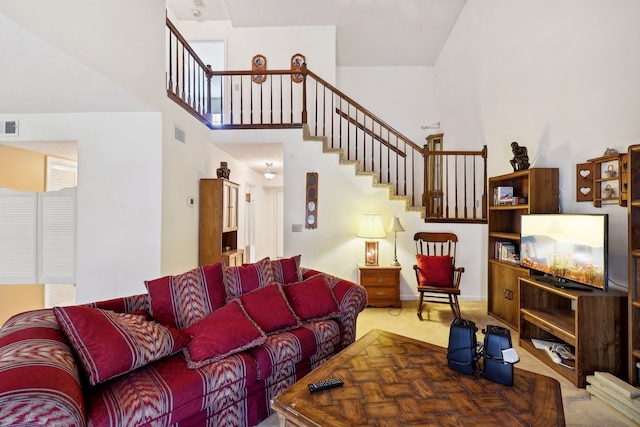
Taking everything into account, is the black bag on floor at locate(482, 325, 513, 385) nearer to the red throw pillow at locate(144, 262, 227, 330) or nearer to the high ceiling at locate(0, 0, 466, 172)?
the red throw pillow at locate(144, 262, 227, 330)

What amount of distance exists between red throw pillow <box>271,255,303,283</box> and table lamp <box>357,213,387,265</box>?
1.70 m

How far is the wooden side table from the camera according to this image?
4246 mm

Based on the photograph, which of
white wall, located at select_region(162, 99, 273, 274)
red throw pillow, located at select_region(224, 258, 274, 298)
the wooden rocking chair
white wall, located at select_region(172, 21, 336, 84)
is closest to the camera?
red throw pillow, located at select_region(224, 258, 274, 298)

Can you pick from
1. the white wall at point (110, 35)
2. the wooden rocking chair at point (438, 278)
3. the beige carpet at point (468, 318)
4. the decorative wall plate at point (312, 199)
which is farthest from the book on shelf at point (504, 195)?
the white wall at point (110, 35)

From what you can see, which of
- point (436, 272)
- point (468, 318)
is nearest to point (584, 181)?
point (436, 272)

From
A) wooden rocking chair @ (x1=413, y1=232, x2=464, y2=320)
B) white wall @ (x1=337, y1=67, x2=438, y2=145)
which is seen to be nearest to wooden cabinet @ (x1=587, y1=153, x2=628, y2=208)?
wooden rocking chair @ (x1=413, y1=232, x2=464, y2=320)

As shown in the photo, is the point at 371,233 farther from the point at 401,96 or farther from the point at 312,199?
the point at 401,96

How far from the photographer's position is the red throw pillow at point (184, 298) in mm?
1997

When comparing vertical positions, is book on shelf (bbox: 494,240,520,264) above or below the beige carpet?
above

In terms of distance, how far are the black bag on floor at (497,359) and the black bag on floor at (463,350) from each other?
0.06 m

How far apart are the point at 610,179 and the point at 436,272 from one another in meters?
1.98

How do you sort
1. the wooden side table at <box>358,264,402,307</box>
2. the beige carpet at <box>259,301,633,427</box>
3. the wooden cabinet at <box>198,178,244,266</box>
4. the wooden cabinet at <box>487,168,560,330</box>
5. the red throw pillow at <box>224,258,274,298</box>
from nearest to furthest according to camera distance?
the beige carpet at <box>259,301,633,427</box> < the red throw pillow at <box>224,258,274,298</box> < the wooden cabinet at <box>487,168,560,330</box> < the wooden cabinet at <box>198,178,244,266</box> < the wooden side table at <box>358,264,402,307</box>

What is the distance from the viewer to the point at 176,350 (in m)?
1.75

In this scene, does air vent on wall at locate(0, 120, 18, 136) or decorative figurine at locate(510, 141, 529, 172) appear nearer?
air vent on wall at locate(0, 120, 18, 136)
